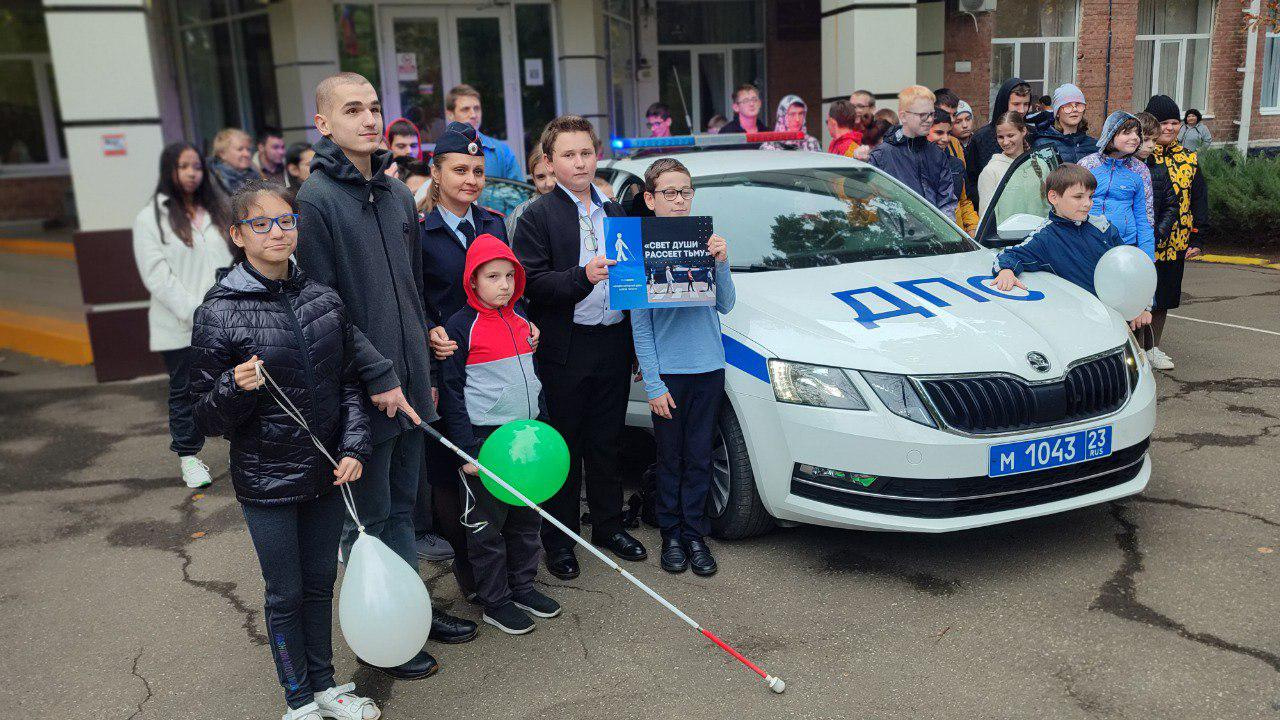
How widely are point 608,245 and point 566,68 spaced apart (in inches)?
379

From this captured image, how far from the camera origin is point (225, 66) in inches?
544

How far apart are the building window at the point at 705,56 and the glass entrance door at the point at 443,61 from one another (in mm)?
4274

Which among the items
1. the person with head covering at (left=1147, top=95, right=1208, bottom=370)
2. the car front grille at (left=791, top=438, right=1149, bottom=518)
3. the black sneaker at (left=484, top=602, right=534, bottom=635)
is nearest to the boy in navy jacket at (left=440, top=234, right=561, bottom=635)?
the black sneaker at (left=484, top=602, right=534, bottom=635)

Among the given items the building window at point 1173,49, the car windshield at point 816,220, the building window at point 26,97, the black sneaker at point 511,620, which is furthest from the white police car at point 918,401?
the building window at point 26,97

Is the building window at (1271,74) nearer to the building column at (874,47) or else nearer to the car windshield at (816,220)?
the building column at (874,47)

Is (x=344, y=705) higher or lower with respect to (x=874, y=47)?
lower

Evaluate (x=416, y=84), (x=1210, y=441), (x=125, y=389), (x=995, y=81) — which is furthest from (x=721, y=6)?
(x=1210, y=441)

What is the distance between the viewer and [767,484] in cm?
394

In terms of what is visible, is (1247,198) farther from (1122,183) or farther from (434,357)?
(434,357)

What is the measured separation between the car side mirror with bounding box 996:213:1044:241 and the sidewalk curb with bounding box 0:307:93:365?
308 inches

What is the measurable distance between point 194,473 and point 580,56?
8642 mm

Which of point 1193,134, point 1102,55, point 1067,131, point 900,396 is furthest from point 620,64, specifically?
point 900,396

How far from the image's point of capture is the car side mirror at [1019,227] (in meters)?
4.83

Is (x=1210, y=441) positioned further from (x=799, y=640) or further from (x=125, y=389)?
(x=125, y=389)
